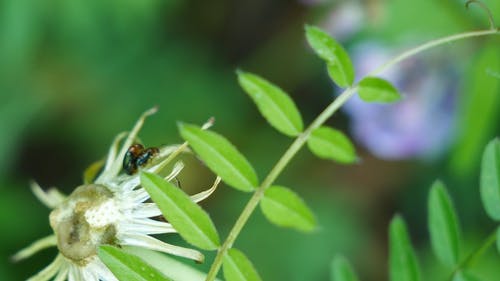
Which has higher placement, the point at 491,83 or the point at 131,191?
the point at 131,191

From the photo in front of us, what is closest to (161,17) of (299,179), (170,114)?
(170,114)

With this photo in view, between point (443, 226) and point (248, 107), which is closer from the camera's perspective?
point (443, 226)

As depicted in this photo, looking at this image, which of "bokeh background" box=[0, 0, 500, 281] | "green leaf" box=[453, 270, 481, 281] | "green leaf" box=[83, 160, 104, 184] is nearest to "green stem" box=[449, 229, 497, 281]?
"green leaf" box=[453, 270, 481, 281]

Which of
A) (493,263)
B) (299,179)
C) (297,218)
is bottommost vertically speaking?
(493,263)

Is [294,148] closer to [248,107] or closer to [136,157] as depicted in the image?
[136,157]

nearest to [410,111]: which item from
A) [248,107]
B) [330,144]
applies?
[248,107]

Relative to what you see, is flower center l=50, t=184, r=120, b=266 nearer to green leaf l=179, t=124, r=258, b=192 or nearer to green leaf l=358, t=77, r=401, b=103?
green leaf l=179, t=124, r=258, b=192

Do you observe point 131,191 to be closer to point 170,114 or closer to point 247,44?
point 170,114
